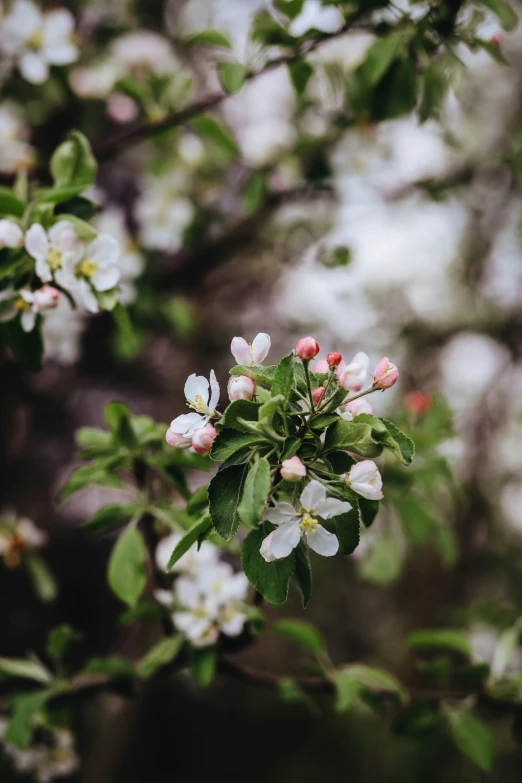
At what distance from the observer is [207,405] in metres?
0.76

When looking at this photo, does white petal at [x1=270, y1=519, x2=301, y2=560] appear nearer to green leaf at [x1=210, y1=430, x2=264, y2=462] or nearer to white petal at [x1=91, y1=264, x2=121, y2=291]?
green leaf at [x1=210, y1=430, x2=264, y2=462]

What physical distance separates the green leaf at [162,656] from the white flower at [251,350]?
61 cm

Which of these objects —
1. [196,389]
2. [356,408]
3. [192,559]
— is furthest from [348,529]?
[192,559]

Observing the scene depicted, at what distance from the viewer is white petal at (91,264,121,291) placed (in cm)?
96

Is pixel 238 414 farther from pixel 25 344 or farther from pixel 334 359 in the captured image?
pixel 25 344

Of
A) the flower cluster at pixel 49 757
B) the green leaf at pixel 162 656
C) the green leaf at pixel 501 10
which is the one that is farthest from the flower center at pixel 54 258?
the flower cluster at pixel 49 757

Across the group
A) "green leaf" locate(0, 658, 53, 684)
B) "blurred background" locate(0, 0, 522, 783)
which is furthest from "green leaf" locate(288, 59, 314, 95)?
"green leaf" locate(0, 658, 53, 684)

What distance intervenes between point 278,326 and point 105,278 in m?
2.13

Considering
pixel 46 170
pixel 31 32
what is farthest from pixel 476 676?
pixel 31 32

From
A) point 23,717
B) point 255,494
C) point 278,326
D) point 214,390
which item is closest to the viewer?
point 255,494

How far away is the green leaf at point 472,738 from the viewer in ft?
3.90

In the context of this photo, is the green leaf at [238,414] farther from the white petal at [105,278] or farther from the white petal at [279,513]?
the white petal at [105,278]

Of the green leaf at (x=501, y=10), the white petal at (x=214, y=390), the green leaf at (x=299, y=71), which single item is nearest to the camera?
the white petal at (x=214, y=390)

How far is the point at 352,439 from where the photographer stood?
0.67m
